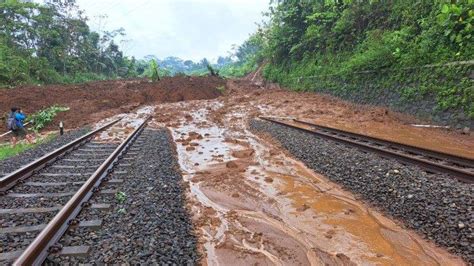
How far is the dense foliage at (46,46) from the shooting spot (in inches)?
1089

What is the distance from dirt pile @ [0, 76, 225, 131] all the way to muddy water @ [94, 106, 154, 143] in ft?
3.35

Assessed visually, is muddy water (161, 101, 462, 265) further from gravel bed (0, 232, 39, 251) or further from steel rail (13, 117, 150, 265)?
gravel bed (0, 232, 39, 251)

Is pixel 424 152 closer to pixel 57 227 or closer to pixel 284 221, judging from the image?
pixel 284 221

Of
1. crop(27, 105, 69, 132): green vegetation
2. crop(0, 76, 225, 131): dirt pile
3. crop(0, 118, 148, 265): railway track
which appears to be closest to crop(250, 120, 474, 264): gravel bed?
crop(0, 118, 148, 265): railway track

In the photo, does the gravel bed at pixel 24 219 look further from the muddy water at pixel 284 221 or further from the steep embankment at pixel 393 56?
the steep embankment at pixel 393 56

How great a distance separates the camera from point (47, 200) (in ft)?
16.7

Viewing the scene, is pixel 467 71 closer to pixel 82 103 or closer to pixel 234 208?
pixel 234 208

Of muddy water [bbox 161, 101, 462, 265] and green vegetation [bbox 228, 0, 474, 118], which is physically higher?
green vegetation [bbox 228, 0, 474, 118]

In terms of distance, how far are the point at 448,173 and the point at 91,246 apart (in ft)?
19.8

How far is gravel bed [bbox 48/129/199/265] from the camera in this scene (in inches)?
142

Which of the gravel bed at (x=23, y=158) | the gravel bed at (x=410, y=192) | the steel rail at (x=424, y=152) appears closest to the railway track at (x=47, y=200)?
the gravel bed at (x=23, y=158)

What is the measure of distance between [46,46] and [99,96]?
61.3 feet

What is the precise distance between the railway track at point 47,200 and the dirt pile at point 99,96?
29.2ft

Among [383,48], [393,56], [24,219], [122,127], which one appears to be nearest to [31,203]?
[24,219]
